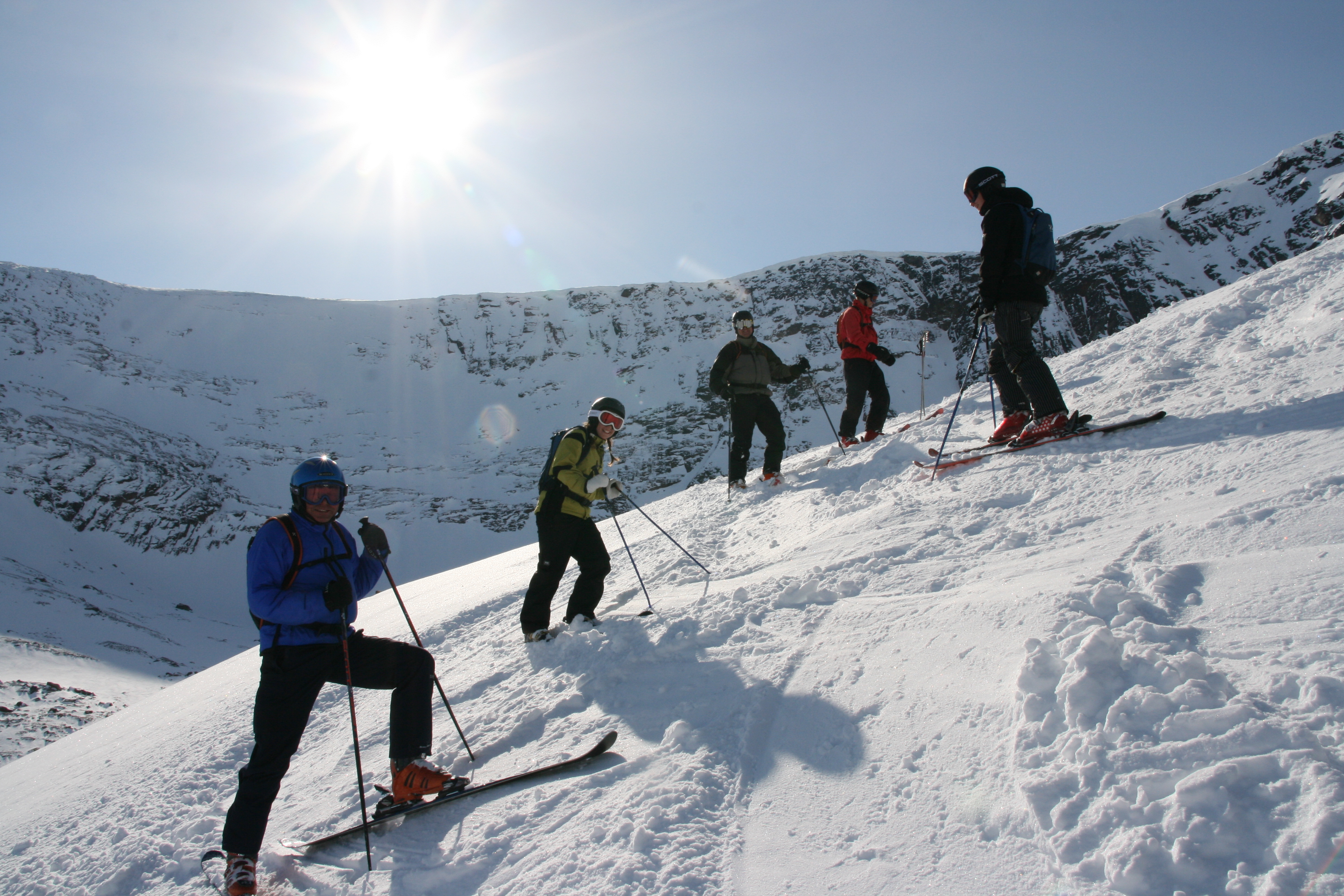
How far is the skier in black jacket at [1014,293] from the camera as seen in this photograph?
Result: 15.3 ft

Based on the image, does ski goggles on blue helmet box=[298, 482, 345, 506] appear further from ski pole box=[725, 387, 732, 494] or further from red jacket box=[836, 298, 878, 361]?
red jacket box=[836, 298, 878, 361]

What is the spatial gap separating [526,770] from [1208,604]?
2.90 meters

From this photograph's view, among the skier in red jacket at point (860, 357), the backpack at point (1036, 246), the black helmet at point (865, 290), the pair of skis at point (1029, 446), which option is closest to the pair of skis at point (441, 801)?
the pair of skis at point (1029, 446)

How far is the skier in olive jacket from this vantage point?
739 cm

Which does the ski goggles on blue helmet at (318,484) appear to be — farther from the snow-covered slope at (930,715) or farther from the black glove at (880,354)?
the black glove at (880,354)

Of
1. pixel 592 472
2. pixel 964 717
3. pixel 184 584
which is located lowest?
pixel 964 717

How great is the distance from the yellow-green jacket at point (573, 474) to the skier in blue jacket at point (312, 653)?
1398mm

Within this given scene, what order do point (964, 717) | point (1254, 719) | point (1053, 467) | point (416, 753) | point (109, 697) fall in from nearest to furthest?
point (1254, 719) → point (964, 717) → point (416, 753) → point (1053, 467) → point (109, 697)

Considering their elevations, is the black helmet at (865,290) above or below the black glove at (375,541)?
above

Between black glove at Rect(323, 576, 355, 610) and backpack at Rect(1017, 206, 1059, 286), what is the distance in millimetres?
5053

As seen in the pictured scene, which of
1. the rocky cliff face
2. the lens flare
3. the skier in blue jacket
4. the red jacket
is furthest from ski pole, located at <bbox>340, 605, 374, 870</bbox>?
the lens flare

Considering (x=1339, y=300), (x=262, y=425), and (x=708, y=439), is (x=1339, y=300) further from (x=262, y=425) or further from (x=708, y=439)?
(x=262, y=425)

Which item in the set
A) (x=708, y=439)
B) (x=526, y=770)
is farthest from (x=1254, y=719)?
(x=708, y=439)

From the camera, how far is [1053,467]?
4.28m
